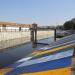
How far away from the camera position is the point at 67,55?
2.60m

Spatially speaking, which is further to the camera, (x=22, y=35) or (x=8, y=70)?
(x=22, y=35)

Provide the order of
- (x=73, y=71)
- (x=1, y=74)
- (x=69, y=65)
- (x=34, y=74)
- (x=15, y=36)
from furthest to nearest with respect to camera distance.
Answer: (x=15, y=36), (x=1, y=74), (x=34, y=74), (x=69, y=65), (x=73, y=71)

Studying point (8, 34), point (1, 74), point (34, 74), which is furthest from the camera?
point (8, 34)

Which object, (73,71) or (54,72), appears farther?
(54,72)

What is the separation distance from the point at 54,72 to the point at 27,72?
37 cm

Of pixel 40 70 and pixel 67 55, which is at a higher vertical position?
pixel 67 55

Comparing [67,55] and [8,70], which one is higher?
[67,55]

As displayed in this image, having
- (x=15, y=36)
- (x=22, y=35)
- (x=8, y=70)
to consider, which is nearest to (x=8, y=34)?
(x=15, y=36)

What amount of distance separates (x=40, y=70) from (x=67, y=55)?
0.38 m

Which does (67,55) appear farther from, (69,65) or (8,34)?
(8,34)

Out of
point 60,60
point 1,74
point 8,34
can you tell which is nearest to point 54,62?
point 60,60

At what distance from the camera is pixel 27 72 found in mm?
2547

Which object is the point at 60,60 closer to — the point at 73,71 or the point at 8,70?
the point at 73,71

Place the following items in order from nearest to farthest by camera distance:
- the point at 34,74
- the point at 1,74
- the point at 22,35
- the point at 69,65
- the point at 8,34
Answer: the point at 69,65 → the point at 34,74 → the point at 1,74 → the point at 8,34 → the point at 22,35
